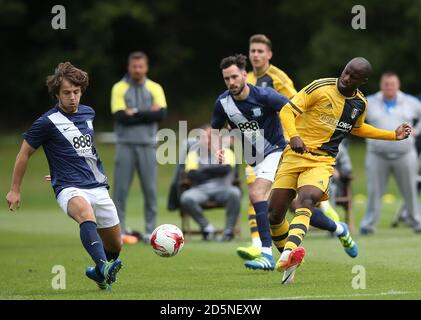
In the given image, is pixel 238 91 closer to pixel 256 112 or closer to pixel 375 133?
pixel 256 112

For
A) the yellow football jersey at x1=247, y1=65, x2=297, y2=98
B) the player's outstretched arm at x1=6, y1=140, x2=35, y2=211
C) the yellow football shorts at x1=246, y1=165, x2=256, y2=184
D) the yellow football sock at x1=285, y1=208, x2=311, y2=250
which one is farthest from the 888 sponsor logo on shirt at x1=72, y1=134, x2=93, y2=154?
the yellow football jersey at x1=247, y1=65, x2=297, y2=98

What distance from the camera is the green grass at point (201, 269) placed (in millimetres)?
9359

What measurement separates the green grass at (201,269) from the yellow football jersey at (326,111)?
1338mm

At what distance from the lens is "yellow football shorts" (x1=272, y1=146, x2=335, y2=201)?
10.3 metres

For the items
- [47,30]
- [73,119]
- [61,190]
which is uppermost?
[47,30]

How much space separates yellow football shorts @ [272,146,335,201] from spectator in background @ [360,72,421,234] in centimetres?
628

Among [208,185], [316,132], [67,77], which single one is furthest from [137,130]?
[67,77]

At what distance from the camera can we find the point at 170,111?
4219cm

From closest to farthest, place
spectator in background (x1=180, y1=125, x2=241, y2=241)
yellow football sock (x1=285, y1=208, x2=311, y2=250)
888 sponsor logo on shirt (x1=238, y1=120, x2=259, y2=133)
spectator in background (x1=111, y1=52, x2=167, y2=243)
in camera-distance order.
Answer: yellow football sock (x1=285, y1=208, x2=311, y2=250) → 888 sponsor logo on shirt (x1=238, y1=120, x2=259, y2=133) → spectator in background (x1=111, y1=52, x2=167, y2=243) → spectator in background (x1=180, y1=125, x2=241, y2=241)

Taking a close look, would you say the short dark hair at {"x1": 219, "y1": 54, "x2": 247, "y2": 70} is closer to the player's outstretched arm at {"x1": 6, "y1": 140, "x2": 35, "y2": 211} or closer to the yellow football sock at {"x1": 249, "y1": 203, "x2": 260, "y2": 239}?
the yellow football sock at {"x1": 249, "y1": 203, "x2": 260, "y2": 239}

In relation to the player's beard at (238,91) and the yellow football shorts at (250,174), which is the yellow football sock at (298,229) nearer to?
the player's beard at (238,91)

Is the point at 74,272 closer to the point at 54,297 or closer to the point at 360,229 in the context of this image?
the point at 54,297
